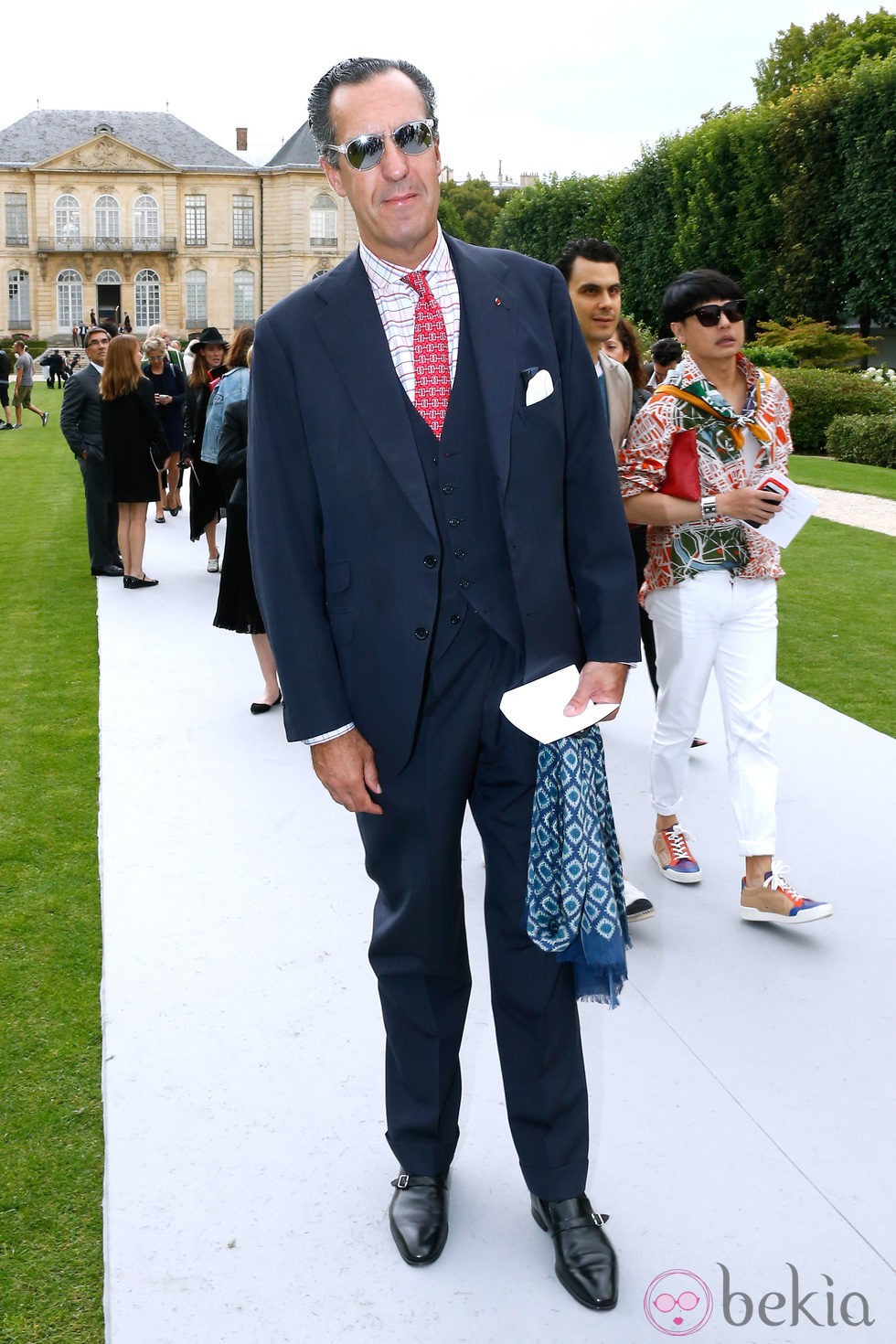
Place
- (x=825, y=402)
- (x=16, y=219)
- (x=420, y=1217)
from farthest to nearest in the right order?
1. (x=16, y=219)
2. (x=825, y=402)
3. (x=420, y=1217)

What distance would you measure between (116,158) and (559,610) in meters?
84.6

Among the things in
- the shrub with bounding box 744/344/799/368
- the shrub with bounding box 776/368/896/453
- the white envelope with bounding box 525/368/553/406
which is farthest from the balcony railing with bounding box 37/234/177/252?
the white envelope with bounding box 525/368/553/406

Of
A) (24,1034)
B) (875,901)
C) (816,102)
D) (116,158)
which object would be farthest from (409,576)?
(116,158)

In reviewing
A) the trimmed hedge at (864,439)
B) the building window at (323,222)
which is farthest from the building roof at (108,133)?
the trimmed hedge at (864,439)

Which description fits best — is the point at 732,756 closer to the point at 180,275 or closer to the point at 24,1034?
the point at 24,1034

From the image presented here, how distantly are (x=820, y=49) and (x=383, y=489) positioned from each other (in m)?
53.6

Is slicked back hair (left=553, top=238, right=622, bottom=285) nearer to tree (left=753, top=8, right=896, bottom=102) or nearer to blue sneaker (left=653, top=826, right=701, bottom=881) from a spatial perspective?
blue sneaker (left=653, top=826, right=701, bottom=881)

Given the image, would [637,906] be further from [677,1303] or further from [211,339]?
[211,339]

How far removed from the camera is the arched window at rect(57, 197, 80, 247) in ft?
261

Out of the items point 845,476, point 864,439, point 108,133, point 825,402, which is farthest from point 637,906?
point 108,133

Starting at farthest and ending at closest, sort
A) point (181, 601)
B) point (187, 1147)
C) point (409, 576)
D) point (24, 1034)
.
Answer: point (181, 601), point (24, 1034), point (187, 1147), point (409, 576)

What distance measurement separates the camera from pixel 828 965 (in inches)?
152

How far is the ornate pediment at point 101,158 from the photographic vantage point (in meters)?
78.0

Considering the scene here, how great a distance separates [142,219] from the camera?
3177 inches
